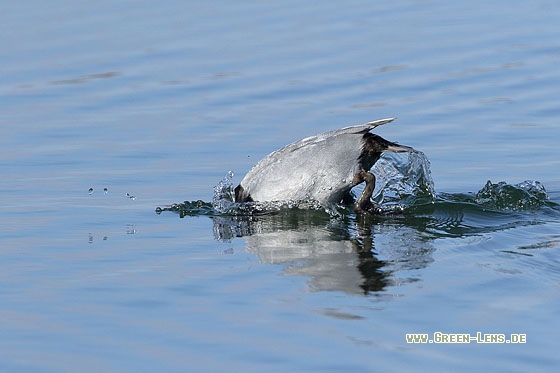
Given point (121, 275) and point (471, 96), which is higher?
point (471, 96)

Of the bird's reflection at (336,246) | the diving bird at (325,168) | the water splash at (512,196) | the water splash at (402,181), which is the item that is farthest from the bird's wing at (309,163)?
the water splash at (512,196)

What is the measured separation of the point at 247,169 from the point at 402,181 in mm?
1629

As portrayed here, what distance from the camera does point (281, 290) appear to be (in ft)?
20.5

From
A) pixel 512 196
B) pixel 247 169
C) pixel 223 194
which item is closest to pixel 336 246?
pixel 223 194

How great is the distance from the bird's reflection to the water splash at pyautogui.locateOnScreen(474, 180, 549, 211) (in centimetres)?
75

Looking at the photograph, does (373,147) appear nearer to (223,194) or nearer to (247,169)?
(223,194)

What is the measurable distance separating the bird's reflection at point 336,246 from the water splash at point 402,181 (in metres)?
0.47

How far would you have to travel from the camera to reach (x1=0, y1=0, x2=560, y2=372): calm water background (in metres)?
5.50

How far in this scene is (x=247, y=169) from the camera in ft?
32.8

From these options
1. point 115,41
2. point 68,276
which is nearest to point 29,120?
point 115,41

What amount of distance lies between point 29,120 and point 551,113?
17.9 feet

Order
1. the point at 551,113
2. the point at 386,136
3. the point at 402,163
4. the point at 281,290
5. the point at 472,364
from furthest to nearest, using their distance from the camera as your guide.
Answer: the point at 551,113, the point at 386,136, the point at 402,163, the point at 281,290, the point at 472,364

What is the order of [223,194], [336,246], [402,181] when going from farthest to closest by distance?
[402,181] → [223,194] → [336,246]

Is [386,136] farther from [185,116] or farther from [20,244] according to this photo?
[20,244]
